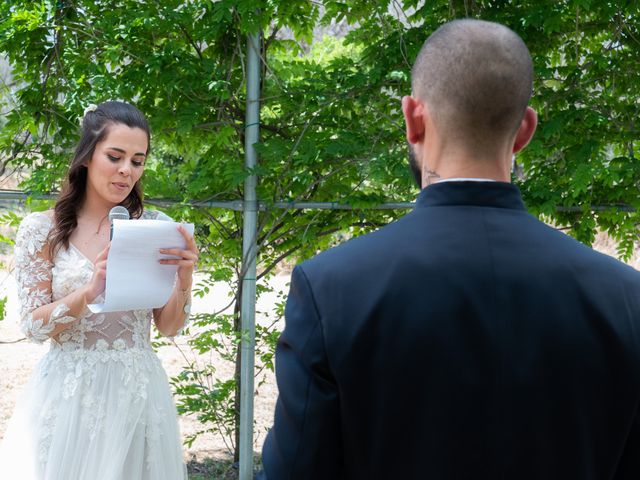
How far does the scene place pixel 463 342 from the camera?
1265 millimetres

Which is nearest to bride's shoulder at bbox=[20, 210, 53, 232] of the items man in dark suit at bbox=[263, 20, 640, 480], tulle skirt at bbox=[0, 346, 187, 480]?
tulle skirt at bbox=[0, 346, 187, 480]

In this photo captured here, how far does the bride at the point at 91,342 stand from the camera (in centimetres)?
286

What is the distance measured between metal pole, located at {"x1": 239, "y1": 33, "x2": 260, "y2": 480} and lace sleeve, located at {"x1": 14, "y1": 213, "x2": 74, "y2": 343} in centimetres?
154

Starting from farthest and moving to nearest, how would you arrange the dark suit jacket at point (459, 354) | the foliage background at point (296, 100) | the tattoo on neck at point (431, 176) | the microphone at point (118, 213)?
the foliage background at point (296, 100)
the microphone at point (118, 213)
the tattoo on neck at point (431, 176)
the dark suit jacket at point (459, 354)

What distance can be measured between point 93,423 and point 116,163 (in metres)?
0.95

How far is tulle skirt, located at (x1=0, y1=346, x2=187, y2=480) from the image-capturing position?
9.42ft

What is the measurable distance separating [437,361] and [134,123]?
213cm

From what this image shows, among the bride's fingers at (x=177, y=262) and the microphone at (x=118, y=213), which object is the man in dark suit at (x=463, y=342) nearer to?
the bride's fingers at (x=177, y=262)

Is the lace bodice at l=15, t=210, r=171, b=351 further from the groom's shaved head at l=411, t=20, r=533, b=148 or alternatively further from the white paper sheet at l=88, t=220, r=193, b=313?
the groom's shaved head at l=411, t=20, r=533, b=148

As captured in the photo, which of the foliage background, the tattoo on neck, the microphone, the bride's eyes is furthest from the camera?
the foliage background

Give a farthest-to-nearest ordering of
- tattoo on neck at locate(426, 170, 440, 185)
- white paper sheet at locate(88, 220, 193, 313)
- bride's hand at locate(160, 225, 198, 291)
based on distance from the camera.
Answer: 1. bride's hand at locate(160, 225, 198, 291)
2. white paper sheet at locate(88, 220, 193, 313)
3. tattoo on neck at locate(426, 170, 440, 185)

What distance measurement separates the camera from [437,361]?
127 centimetres

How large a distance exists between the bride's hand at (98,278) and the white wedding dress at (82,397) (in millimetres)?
113

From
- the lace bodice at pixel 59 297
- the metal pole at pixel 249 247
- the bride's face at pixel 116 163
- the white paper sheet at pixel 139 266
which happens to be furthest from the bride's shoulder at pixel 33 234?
the metal pole at pixel 249 247
